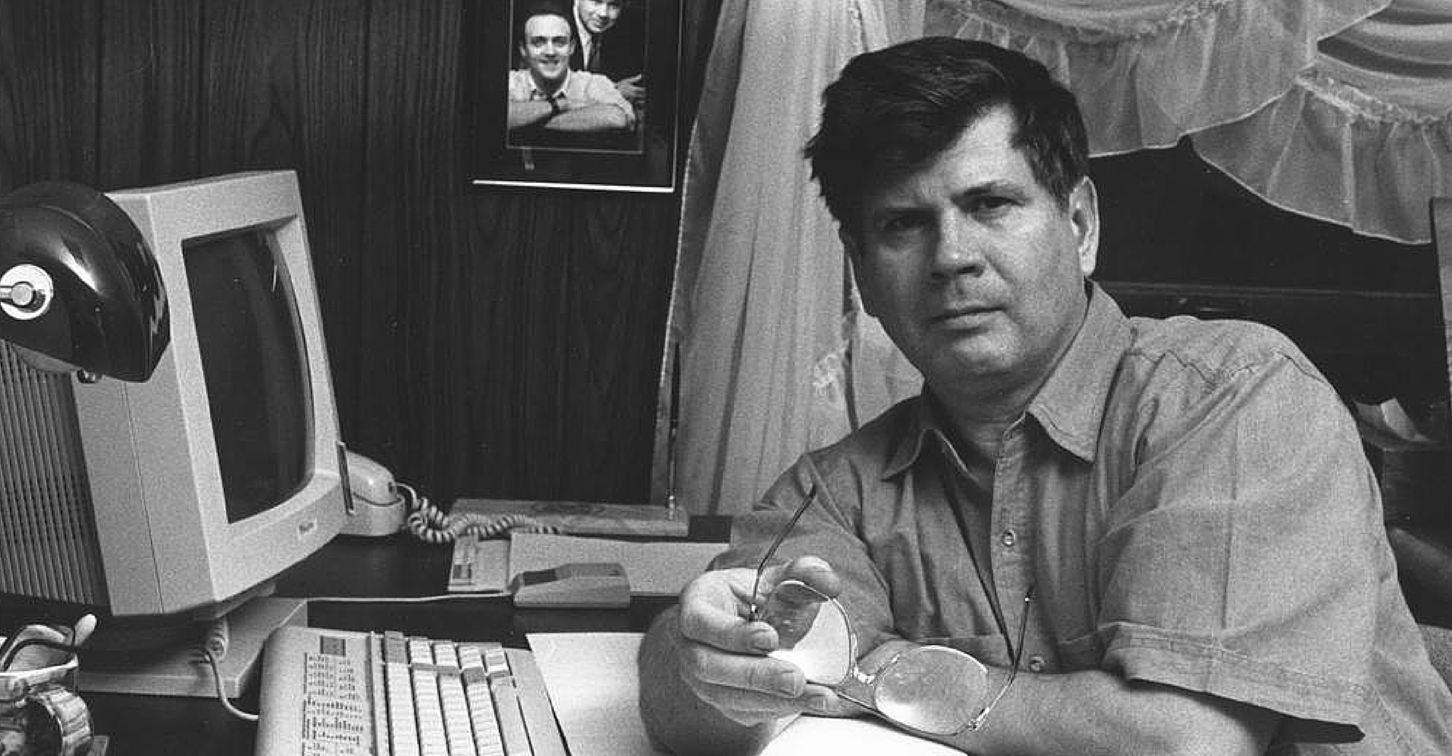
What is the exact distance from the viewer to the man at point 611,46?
8.77 ft

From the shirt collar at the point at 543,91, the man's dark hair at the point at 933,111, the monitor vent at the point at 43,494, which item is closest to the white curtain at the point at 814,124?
the shirt collar at the point at 543,91

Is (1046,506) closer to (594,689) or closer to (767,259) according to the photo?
(594,689)

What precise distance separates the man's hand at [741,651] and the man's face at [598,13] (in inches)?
58.9

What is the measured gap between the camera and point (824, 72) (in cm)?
256

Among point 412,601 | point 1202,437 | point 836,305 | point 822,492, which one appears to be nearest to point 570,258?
point 836,305

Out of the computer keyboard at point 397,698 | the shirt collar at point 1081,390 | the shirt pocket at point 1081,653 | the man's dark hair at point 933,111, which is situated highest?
the man's dark hair at point 933,111

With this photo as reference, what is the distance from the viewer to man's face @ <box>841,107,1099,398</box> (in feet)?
5.01

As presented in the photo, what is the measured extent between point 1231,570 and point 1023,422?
292mm

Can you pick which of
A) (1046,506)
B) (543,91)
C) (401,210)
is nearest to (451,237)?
(401,210)

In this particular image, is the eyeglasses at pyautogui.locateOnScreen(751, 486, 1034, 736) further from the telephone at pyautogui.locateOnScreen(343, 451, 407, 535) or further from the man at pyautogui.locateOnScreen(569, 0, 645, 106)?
the man at pyautogui.locateOnScreen(569, 0, 645, 106)

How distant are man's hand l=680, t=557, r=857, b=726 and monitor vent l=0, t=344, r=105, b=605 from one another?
59 cm

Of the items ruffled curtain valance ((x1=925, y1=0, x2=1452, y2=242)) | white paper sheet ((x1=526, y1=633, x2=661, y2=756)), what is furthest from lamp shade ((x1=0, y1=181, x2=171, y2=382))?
ruffled curtain valance ((x1=925, y1=0, x2=1452, y2=242))

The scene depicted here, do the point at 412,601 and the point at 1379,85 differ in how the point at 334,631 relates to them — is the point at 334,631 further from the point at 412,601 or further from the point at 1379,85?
the point at 1379,85

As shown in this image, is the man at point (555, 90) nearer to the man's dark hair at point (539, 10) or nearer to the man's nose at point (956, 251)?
the man's dark hair at point (539, 10)
